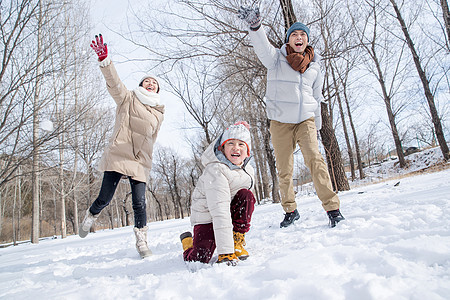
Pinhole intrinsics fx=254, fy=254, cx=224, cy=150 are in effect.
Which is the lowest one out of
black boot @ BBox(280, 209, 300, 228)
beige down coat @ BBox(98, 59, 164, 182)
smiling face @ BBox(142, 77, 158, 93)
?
black boot @ BBox(280, 209, 300, 228)

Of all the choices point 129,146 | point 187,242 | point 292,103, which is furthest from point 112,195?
point 292,103

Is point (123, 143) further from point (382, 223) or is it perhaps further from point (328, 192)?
point (382, 223)

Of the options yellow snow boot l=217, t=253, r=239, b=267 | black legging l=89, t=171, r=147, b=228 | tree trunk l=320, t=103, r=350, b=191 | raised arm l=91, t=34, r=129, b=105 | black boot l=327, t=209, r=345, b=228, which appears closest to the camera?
yellow snow boot l=217, t=253, r=239, b=267

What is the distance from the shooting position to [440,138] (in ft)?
38.2

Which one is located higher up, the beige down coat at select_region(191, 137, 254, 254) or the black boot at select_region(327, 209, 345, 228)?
the beige down coat at select_region(191, 137, 254, 254)

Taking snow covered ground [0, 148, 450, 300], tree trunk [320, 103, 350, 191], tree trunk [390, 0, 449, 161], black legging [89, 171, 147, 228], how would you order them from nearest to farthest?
1. snow covered ground [0, 148, 450, 300]
2. black legging [89, 171, 147, 228]
3. tree trunk [320, 103, 350, 191]
4. tree trunk [390, 0, 449, 161]

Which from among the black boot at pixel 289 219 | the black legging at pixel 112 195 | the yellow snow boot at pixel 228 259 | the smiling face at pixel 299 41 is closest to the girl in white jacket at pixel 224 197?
the yellow snow boot at pixel 228 259

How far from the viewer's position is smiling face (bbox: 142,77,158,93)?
9.46ft

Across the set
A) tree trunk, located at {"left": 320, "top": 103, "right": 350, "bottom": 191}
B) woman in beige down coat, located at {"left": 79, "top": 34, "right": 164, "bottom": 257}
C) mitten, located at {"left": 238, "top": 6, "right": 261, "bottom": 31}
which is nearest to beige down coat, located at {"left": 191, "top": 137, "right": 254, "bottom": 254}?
woman in beige down coat, located at {"left": 79, "top": 34, "right": 164, "bottom": 257}

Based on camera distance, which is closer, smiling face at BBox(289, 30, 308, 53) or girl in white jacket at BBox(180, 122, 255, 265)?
girl in white jacket at BBox(180, 122, 255, 265)

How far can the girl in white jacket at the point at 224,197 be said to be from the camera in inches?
69.1

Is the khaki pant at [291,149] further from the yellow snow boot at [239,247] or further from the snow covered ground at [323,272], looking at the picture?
the yellow snow boot at [239,247]

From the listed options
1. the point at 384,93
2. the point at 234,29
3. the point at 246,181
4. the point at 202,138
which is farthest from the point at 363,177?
the point at 246,181

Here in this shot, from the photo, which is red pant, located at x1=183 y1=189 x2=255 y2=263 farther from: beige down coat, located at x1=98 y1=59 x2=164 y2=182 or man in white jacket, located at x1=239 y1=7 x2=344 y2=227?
beige down coat, located at x1=98 y1=59 x2=164 y2=182
